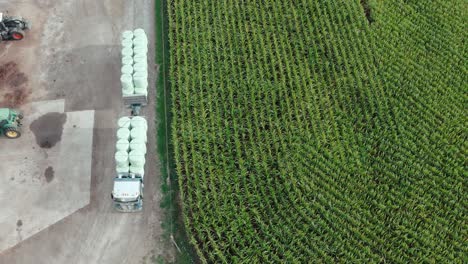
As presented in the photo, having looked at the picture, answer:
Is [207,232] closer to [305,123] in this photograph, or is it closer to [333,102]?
[305,123]

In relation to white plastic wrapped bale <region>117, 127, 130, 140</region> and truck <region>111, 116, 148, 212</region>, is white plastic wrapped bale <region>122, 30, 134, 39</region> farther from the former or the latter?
white plastic wrapped bale <region>117, 127, 130, 140</region>

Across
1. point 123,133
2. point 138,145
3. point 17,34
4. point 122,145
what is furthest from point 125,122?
point 17,34

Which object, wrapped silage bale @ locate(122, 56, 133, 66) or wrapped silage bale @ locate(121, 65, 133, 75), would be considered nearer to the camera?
wrapped silage bale @ locate(121, 65, 133, 75)

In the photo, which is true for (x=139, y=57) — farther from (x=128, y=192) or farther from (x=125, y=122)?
(x=128, y=192)

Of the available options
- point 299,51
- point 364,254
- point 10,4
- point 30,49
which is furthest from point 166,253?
point 10,4

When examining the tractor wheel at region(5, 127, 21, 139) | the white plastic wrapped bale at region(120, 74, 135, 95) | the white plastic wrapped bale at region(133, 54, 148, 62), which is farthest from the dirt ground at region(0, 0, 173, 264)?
the white plastic wrapped bale at region(133, 54, 148, 62)

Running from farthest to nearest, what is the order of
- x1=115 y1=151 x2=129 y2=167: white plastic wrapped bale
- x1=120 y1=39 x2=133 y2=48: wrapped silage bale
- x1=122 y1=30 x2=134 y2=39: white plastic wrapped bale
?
x1=122 y1=30 x2=134 y2=39: white plastic wrapped bale
x1=120 y1=39 x2=133 y2=48: wrapped silage bale
x1=115 y1=151 x2=129 y2=167: white plastic wrapped bale

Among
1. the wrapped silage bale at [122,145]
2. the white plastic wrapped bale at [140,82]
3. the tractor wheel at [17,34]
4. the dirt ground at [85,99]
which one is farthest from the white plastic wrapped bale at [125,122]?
the tractor wheel at [17,34]

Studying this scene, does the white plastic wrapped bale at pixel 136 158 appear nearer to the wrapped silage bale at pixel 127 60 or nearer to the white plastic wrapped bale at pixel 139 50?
the wrapped silage bale at pixel 127 60
